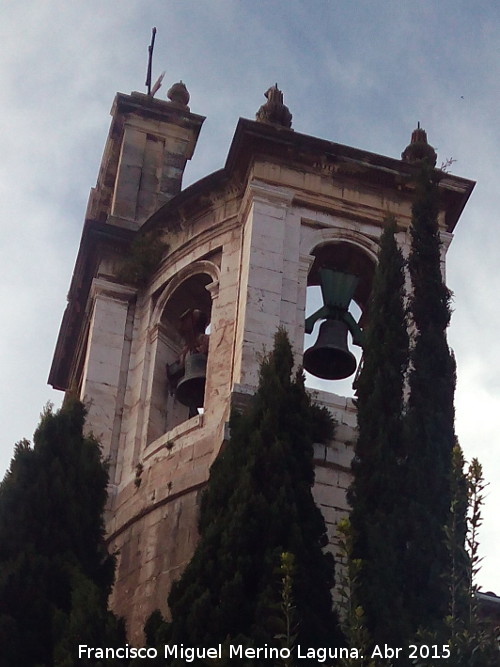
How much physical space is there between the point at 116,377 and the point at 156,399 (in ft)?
2.29

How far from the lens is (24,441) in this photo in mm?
15812

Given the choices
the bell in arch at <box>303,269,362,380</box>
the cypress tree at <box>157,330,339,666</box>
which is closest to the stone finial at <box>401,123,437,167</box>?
the bell in arch at <box>303,269,362,380</box>

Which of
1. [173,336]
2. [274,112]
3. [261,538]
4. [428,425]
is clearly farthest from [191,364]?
[261,538]

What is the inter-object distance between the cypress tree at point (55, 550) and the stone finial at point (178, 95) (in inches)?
301

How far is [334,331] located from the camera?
61.8ft

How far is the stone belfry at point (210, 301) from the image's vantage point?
→ 17391 mm

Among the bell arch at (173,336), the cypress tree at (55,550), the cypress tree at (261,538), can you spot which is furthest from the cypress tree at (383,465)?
the bell arch at (173,336)

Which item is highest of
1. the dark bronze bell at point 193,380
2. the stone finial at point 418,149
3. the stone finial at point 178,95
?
the stone finial at point 178,95

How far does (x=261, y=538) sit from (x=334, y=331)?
17.6 feet

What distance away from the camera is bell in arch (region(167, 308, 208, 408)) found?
18969mm

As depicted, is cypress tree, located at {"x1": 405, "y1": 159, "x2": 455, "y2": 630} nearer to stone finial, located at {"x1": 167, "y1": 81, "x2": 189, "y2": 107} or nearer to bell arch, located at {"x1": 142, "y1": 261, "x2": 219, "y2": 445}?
bell arch, located at {"x1": 142, "y1": 261, "x2": 219, "y2": 445}

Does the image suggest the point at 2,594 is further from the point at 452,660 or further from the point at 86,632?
the point at 452,660

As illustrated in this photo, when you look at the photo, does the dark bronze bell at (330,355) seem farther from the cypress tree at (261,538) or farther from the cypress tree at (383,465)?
the cypress tree at (261,538)

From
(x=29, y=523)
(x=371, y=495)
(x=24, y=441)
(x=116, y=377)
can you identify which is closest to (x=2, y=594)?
(x=29, y=523)
